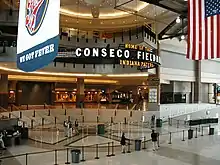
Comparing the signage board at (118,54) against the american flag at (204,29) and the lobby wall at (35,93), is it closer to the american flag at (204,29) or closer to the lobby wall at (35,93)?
the american flag at (204,29)

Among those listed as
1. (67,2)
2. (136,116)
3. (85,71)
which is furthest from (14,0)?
(136,116)

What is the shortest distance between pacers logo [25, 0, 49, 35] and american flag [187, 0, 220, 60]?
471 centimetres

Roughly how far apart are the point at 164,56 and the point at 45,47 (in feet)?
93.2

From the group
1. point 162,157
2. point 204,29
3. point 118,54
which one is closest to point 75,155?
point 162,157

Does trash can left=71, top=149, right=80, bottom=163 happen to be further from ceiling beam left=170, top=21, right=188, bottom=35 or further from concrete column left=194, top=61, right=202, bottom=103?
concrete column left=194, top=61, right=202, bottom=103

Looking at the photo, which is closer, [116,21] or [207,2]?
[207,2]

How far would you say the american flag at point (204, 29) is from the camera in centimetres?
697

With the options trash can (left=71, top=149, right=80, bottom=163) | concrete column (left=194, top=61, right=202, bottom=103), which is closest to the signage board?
trash can (left=71, top=149, right=80, bottom=163)

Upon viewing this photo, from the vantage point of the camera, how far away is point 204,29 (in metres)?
7.38

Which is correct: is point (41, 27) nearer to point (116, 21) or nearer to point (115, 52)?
point (115, 52)

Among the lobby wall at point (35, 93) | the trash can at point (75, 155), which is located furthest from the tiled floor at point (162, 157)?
the lobby wall at point (35, 93)

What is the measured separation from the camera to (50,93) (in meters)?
38.2

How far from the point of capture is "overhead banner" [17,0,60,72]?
330cm

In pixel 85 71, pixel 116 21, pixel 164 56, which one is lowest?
pixel 85 71
